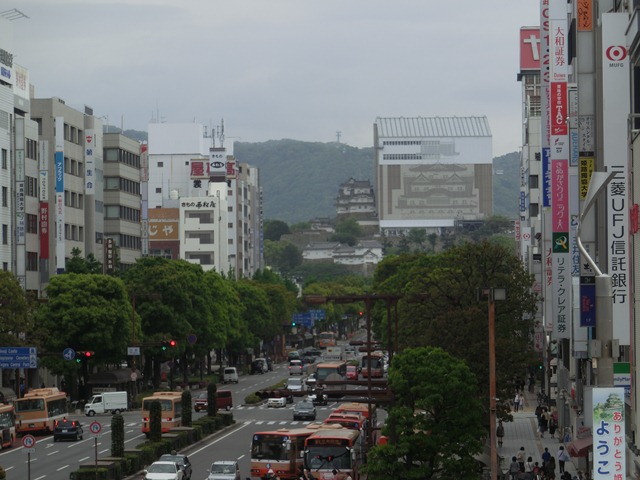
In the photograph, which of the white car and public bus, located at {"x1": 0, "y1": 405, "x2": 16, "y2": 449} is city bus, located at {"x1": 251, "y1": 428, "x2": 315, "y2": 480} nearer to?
public bus, located at {"x1": 0, "y1": 405, "x2": 16, "y2": 449}

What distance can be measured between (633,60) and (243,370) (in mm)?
127532

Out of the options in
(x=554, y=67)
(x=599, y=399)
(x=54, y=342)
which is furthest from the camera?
(x=54, y=342)

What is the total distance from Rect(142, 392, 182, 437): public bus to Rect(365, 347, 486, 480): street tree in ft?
94.3

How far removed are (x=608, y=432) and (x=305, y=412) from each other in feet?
237

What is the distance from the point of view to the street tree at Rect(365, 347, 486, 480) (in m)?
48.7

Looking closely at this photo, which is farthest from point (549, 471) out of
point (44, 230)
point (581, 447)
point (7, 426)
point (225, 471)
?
point (44, 230)

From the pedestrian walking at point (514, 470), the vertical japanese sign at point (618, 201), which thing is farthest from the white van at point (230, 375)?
the vertical japanese sign at point (618, 201)

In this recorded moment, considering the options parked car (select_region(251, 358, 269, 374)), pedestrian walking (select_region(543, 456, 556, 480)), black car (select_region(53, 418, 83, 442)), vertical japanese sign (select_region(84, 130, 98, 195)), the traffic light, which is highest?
vertical japanese sign (select_region(84, 130, 98, 195))

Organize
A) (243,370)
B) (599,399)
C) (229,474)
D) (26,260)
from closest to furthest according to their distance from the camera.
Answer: (599,399) < (229,474) < (26,260) < (243,370)

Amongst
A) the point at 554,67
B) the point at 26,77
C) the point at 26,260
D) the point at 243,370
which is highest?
the point at 26,77

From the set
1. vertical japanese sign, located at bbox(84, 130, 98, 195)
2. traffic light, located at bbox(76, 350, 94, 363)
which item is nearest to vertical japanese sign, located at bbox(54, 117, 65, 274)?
vertical japanese sign, located at bbox(84, 130, 98, 195)

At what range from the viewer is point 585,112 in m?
48.7

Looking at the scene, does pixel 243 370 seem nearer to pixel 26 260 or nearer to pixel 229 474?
pixel 26 260

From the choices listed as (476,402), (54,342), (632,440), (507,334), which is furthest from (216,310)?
(632,440)
